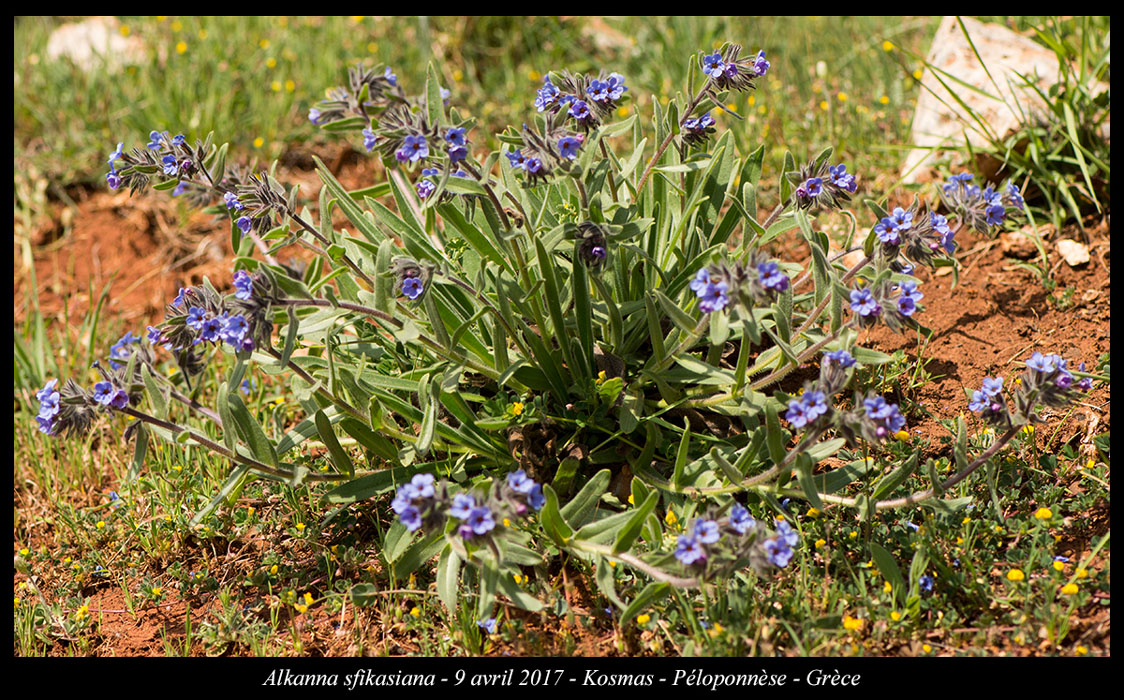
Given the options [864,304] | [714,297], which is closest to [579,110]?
[714,297]

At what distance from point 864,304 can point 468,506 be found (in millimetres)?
1229

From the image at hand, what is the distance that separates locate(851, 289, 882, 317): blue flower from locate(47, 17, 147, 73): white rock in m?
5.44

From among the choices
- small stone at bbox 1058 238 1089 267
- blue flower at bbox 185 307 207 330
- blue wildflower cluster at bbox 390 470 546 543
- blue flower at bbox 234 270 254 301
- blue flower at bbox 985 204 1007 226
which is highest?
blue flower at bbox 985 204 1007 226

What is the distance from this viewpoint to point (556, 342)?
12.1 ft

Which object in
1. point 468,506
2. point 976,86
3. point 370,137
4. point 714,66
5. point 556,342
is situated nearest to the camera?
point 468,506

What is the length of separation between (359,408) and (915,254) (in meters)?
1.86

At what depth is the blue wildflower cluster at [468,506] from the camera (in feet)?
8.40

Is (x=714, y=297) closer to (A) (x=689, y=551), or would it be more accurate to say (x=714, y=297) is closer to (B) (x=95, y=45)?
(A) (x=689, y=551)

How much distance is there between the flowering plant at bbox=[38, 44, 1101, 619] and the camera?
2.80 metres

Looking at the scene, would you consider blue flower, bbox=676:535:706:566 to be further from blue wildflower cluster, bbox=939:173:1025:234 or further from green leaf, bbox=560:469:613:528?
blue wildflower cluster, bbox=939:173:1025:234

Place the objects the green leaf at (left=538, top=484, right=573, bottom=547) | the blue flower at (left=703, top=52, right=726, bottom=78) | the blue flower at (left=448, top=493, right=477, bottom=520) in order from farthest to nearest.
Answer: the blue flower at (left=703, top=52, right=726, bottom=78) < the green leaf at (left=538, top=484, right=573, bottom=547) < the blue flower at (left=448, top=493, right=477, bottom=520)

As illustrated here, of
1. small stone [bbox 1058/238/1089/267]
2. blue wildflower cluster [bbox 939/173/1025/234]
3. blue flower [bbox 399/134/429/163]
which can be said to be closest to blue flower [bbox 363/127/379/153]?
blue flower [bbox 399/134/429/163]

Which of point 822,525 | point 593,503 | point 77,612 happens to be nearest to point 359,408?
point 593,503
